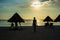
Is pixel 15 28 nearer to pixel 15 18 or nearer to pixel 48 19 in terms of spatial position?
pixel 15 18

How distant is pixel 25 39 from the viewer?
15.4 metres

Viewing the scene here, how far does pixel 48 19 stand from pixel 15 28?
50.4ft

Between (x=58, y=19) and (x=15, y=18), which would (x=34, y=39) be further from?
(x=58, y=19)

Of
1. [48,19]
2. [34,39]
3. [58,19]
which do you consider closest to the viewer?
[34,39]

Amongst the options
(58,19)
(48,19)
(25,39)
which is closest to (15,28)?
→ (58,19)

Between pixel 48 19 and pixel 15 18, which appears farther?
pixel 48 19

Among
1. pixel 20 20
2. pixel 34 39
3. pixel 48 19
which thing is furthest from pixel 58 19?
pixel 34 39

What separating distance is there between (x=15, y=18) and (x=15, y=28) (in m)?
1.13

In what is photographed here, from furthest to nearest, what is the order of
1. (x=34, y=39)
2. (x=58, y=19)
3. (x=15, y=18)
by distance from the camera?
(x=58, y=19)
(x=15, y=18)
(x=34, y=39)

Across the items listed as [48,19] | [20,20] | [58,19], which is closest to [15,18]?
[20,20]

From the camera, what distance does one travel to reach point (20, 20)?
27.5 meters

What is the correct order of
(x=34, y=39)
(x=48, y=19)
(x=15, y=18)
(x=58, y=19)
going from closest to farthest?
(x=34, y=39)
(x=15, y=18)
(x=58, y=19)
(x=48, y=19)

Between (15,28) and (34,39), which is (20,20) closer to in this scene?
(15,28)

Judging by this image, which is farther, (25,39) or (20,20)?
(20,20)
